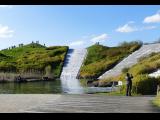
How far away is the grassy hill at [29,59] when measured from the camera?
38.8 meters

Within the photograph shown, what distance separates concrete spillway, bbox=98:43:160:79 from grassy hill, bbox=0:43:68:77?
566cm

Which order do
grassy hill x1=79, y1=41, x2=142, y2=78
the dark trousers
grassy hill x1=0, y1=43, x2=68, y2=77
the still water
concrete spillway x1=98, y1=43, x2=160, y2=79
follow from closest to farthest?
the dark trousers < the still water < grassy hill x1=0, y1=43, x2=68, y2=77 < concrete spillway x1=98, y1=43, x2=160, y2=79 < grassy hill x1=79, y1=41, x2=142, y2=78

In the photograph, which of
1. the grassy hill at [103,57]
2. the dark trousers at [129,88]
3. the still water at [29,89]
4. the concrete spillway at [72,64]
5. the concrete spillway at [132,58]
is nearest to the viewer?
the dark trousers at [129,88]

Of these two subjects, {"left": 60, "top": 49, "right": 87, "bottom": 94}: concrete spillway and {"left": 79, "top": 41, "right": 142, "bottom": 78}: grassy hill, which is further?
{"left": 60, "top": 49, "right": 87, "bottom": 94}: concrete spillway

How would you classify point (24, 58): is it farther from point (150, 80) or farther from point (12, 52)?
point (150, 80)

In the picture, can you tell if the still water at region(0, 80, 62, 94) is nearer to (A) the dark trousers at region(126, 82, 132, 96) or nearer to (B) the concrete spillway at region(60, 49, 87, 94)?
(A) the dark trousers at region(126, 82, 132, 96)

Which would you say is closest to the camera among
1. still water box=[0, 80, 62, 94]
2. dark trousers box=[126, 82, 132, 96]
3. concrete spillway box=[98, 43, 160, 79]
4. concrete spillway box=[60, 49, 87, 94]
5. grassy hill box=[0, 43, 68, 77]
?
dark trousers box=[126, 82, 132, 96]

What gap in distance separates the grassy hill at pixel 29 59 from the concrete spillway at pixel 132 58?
18.6ft

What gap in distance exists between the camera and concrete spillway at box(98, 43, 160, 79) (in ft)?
131

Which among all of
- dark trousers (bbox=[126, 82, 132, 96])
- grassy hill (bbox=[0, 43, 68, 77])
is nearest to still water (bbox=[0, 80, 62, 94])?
grassy hill (bbox=[0, 43, 68, 77])

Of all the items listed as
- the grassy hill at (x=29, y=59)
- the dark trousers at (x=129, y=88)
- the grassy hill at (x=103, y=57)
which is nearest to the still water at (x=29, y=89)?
the grassy hill at (x=29, y=59)

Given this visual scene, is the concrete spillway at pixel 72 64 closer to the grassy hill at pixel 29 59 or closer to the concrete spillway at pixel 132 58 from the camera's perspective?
the grassy hill at pixel 29 59
